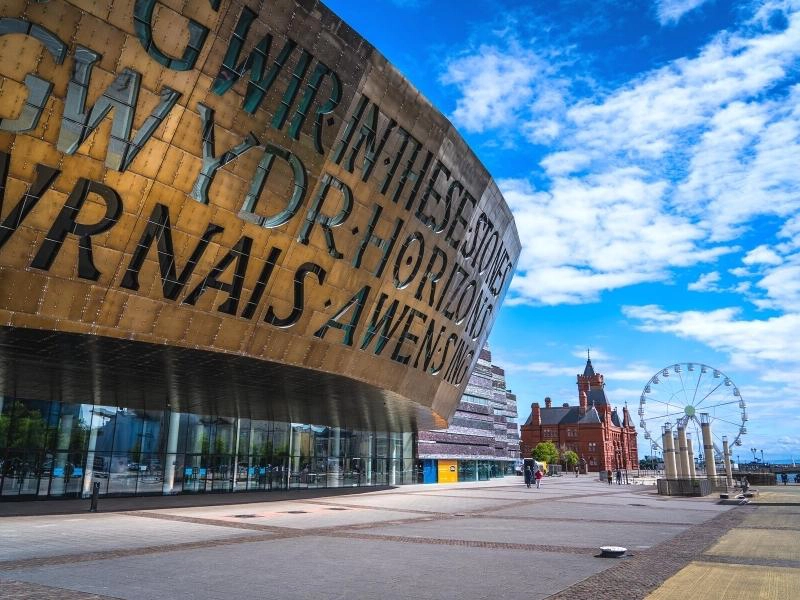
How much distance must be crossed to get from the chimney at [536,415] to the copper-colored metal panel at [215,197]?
139784 mm

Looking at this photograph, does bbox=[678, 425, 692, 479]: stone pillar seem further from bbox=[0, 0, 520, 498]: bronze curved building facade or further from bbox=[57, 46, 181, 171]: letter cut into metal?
bbox=[57, 46, 181, 171]: letter cut into metal

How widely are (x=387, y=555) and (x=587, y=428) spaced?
14956 cm

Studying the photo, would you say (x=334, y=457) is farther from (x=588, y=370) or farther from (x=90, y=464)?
(x=588, y=370)

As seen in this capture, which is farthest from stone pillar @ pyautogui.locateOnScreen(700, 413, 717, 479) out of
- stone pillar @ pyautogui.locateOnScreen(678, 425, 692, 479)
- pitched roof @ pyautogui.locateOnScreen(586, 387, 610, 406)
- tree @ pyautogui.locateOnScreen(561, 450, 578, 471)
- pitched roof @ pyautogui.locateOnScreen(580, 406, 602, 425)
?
pitched roof @ pyautogui.locateOnScreen(586, 387, 610, 406)

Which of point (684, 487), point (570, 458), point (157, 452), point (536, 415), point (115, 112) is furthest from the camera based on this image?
point (536, 415)

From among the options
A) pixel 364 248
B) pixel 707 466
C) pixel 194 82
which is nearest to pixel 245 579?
pixel 194 82

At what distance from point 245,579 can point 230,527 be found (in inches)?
399

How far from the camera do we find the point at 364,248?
2730cm

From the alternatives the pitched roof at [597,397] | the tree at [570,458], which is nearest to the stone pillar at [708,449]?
the tree at [570,458]

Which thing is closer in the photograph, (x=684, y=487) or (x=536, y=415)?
(x=684, y=487)

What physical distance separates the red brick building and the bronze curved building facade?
12723 centimetres

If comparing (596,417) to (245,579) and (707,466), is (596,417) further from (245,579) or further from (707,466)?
(245,579)

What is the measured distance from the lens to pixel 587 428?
154m

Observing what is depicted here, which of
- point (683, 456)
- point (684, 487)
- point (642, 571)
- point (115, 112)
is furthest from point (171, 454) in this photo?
point (683, 456)
